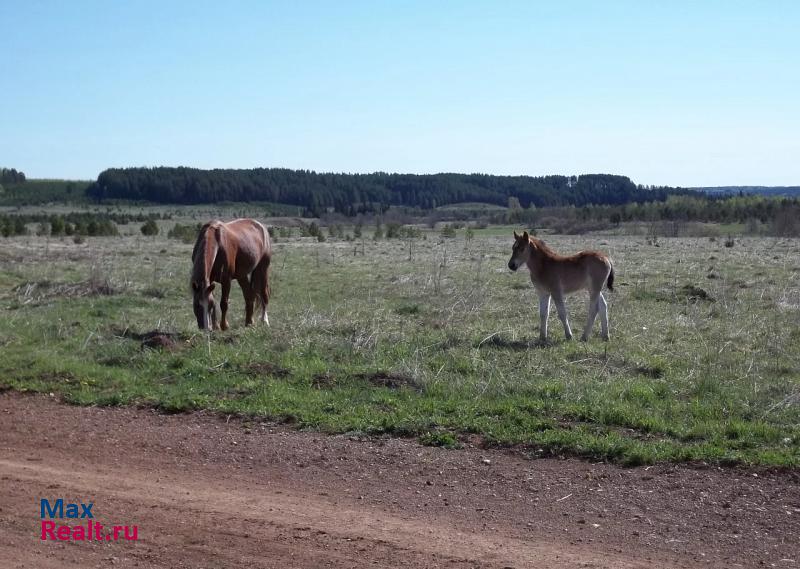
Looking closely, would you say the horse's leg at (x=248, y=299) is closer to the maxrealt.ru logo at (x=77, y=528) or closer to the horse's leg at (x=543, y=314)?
the horse's leg at (x=543, y=314)

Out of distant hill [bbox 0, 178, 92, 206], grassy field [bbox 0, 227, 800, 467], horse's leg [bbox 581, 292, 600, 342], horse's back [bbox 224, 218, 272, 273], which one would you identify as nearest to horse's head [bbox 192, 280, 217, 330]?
grassy field [bbox 0, 227, 800, 467]

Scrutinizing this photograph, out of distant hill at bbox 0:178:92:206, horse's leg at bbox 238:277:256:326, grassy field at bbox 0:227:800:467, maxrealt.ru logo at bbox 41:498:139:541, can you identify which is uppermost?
distant hill at bbox 0:178:92:206

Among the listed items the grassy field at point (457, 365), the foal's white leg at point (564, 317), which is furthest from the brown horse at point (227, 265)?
the foal's white leg at point (564, 317)

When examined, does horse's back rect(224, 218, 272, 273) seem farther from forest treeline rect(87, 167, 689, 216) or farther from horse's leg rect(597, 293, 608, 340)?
forest treeline rect(87, 167, 689, 216)

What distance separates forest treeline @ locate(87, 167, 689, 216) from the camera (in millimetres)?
146875

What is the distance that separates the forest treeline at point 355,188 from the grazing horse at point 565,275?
382ft

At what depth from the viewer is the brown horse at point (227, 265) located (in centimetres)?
1312

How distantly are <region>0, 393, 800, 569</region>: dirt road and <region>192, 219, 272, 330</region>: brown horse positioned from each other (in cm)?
474

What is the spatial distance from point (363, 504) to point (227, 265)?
879cm

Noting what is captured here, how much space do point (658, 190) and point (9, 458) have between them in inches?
6774

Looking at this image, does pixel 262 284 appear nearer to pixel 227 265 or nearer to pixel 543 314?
pixel 227 265

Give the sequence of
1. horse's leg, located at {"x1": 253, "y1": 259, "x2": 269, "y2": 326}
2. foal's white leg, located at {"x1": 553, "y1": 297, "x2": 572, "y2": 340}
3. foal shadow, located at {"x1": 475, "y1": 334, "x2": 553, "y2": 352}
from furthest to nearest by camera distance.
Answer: horse's leg, located at {"x1": 253, "y1": 259, "x2": 269, "y2": 326} → foal's white leg, located at {"x1": 553, "y1": 297, "x2": 572, "y2": 340} → foal shadow, located at {"x1": 475, "y1": 334, "x2": 553, "y2": 352}

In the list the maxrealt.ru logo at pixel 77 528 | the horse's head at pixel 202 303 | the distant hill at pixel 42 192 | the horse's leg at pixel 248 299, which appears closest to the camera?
the maxrealt.ru logo at pixel 77 528

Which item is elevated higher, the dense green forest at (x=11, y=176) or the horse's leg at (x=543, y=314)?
the dense green forest at (x=11, y=176)
